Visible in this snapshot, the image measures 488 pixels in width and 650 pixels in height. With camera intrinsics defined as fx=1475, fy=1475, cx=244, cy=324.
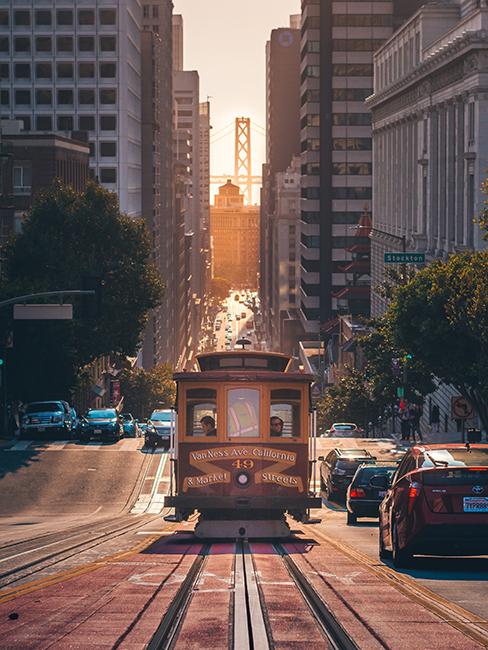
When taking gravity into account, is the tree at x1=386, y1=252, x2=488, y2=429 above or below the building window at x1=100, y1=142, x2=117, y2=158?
below

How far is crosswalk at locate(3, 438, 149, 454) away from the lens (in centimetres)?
5738

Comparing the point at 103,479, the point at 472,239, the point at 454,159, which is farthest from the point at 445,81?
the point at 103,479

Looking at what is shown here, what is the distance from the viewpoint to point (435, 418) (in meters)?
81.6

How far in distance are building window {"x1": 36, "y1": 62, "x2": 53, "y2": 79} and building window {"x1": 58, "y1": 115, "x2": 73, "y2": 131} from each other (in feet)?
14.2

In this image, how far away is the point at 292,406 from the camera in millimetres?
27406

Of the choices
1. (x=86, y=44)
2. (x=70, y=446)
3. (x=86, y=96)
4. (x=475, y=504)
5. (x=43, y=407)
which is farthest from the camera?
(x=86, y=96)

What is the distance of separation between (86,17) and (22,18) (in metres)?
6.45

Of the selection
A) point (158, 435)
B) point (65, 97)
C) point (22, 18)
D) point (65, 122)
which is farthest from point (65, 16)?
point (158, 435)

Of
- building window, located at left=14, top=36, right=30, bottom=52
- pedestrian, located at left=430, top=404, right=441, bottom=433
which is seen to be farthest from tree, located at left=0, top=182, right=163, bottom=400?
building window, located at left=14, top=36, right=30, bottom=52

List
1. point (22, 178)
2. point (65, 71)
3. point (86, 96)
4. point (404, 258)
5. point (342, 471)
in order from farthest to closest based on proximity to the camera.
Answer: point (86, 96) → point (65, 71) → point (22, 178) → point (404, 258) → point (342, 471)

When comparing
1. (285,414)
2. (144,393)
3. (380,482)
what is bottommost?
(144,393)

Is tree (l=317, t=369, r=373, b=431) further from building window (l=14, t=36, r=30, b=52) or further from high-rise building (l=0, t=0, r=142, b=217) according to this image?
building window (l=14, t=36, r=30, b=52)

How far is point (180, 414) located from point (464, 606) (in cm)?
1258

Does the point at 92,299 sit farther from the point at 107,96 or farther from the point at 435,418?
the point at 107,96
